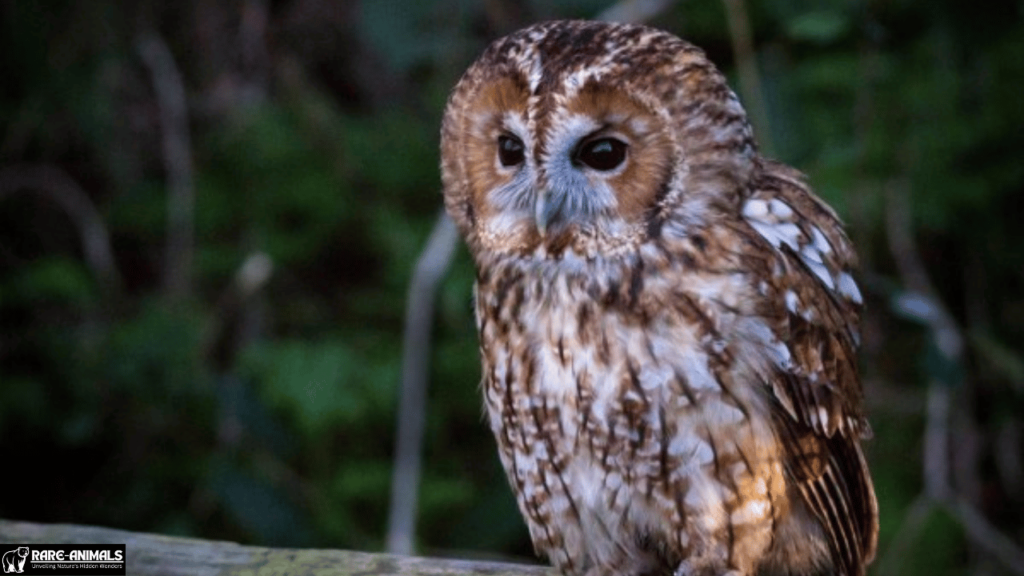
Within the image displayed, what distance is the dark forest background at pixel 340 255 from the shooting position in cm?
303

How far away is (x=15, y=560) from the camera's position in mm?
1823

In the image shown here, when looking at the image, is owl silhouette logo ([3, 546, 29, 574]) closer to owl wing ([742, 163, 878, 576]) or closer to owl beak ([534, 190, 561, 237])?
owl beak ([534, 190, 561, 237])

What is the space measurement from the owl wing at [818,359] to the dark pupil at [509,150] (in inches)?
11.3

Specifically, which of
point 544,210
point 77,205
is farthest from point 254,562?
point 77,205

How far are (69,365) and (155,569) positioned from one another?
5.84 ft

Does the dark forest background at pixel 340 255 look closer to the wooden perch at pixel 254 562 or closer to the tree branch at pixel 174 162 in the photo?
the tree branch at pixel 174 162

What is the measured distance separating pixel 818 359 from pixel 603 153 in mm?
415

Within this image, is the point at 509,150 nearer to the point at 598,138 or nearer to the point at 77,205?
the point at 598,138

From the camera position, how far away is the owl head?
1.60m

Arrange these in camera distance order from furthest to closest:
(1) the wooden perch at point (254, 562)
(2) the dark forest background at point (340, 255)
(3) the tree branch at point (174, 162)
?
1. (3) the tree branch at point (174, 162)
2. (2) the dark forest background at point (340, 255)
3. (1) the wooden perch at point (254, 562)

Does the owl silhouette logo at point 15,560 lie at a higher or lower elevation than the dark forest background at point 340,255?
lower

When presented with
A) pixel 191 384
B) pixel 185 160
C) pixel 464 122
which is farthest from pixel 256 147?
pixel 464 122

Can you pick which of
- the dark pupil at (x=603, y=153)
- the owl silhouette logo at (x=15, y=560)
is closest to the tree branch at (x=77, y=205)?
the owl silhouette logo at (x=15, y=560)

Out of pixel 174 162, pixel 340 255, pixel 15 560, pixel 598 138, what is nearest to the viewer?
pixel 598 138
